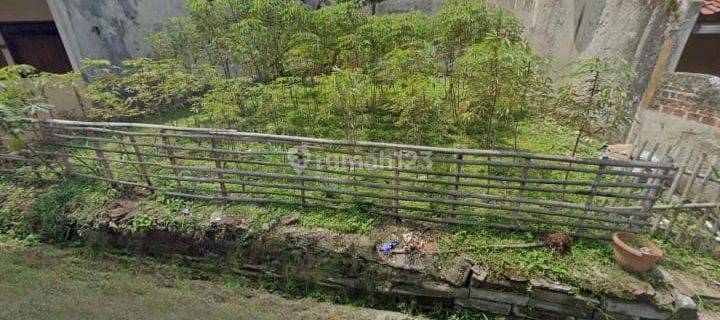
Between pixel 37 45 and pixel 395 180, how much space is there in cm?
1081

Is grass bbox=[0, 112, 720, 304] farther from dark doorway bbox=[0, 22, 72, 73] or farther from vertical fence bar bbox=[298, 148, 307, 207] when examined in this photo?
dark doorway bbox=[0, 22, 72, 73]

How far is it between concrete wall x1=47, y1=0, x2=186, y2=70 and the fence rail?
3514 millimetres

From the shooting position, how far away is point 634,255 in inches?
114

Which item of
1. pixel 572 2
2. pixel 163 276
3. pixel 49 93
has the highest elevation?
pixel 572 2

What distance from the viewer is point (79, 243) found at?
13.4 ft

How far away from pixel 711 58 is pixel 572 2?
4873mm

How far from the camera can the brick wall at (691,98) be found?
399 centimetres

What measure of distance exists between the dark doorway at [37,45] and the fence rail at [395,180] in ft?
19.4

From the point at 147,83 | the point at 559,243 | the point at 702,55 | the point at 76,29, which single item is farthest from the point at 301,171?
the point at 702,55

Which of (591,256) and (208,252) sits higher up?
(591,256)

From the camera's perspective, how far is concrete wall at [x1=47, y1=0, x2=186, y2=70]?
6688mm

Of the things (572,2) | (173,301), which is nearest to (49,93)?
(173,301)

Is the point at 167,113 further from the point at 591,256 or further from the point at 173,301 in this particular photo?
the point at 591,256

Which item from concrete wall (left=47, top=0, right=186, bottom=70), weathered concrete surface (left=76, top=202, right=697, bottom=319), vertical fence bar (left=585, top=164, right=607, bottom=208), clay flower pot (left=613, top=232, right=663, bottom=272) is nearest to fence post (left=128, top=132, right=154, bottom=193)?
weathered concrete surface (left=76, top=202, right=697, bottom=319)
